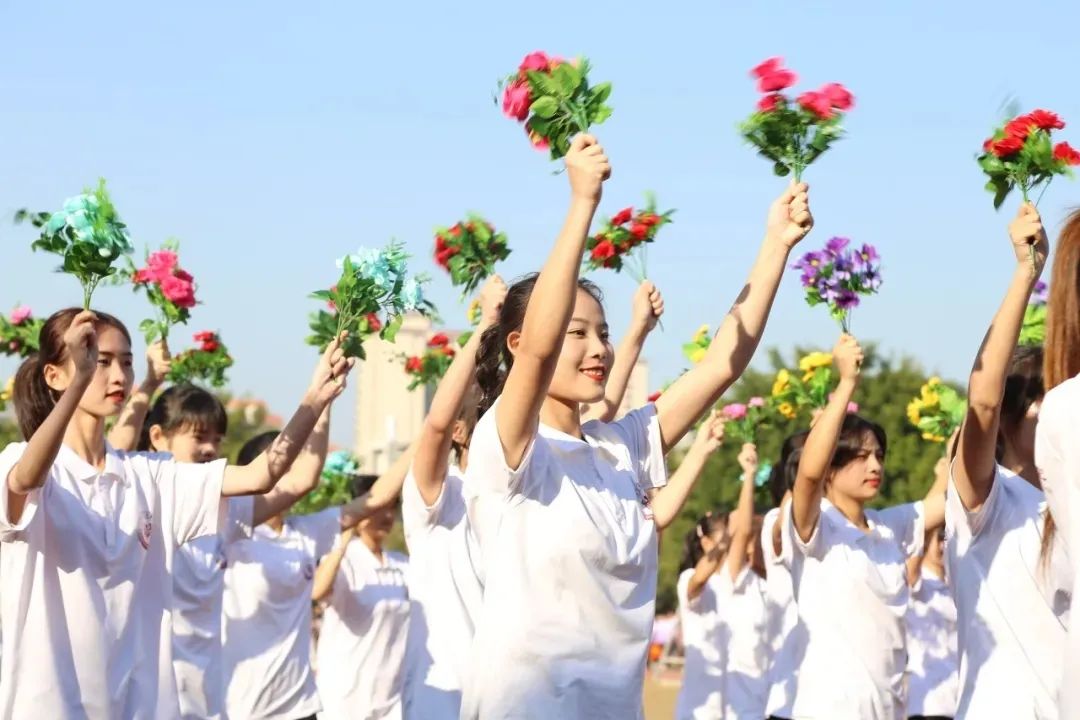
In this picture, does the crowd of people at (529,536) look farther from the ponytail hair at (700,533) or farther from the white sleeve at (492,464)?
the ponytail hair at (700,533)

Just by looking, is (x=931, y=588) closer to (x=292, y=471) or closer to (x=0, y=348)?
(x=292, y=471)

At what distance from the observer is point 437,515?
8602mm

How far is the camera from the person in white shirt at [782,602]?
392 inches

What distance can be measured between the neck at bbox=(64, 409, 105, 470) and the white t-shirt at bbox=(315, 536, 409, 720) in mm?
4698

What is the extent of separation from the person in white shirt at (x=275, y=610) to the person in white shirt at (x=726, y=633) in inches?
127

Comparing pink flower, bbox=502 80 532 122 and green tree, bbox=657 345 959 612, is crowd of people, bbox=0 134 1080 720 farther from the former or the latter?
green tree, bbox=657 345 959 612

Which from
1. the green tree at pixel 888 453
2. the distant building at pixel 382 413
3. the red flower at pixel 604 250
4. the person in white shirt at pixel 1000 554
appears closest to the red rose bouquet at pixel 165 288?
the red flower at pixel 604 250

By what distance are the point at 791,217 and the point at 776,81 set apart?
2.99 feet

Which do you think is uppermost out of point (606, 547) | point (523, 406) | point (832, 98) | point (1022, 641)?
point (832, 98)

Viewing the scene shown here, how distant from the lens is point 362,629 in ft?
38.4

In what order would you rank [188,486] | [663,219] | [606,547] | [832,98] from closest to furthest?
[606,547]
[832,98]
[188,486]
[663,219]

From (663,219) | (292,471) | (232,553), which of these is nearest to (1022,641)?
(663,219)

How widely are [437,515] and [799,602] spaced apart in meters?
Answer: 1.97

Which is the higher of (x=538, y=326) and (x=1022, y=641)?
(x=538, y=326)
